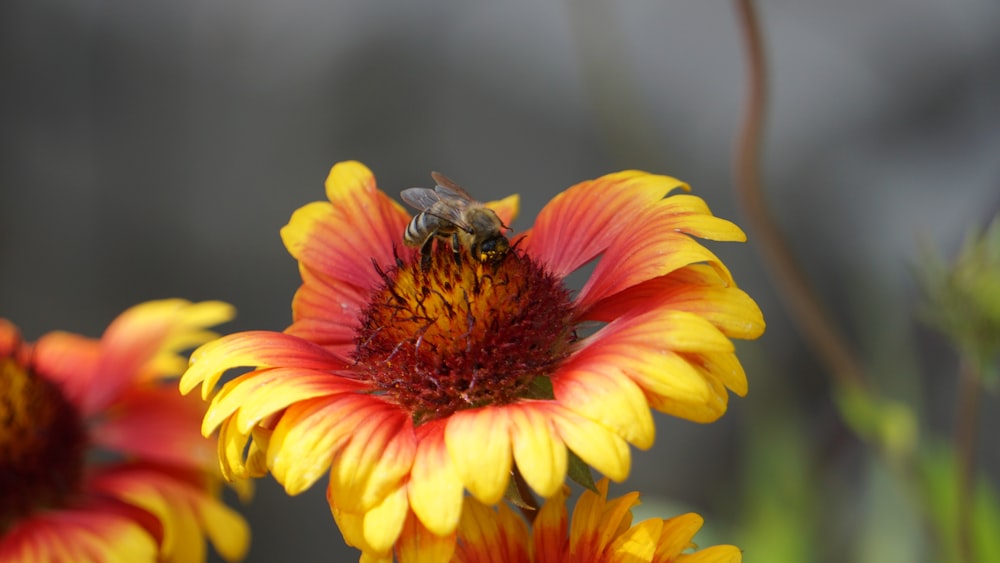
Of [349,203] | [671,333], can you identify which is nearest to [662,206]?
[671,333]

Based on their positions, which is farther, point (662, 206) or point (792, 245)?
point (792, 245)

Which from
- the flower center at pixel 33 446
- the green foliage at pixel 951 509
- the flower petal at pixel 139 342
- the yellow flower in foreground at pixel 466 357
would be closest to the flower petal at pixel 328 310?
the yellow flower in foreground at pixel 466 357

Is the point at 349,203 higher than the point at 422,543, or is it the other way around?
the point at 349,203

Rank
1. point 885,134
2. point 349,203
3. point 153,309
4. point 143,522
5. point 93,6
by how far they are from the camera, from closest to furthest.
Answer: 1. point 349,203
2. point 143,522
3. point 153,309
4. point 885,134
5. point 93,6

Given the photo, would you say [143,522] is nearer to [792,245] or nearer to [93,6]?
[792,245]

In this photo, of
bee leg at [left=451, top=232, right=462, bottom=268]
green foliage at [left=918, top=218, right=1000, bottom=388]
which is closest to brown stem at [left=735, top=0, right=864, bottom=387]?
green foliage at [left=918, top=218, right=1000, bottom=388]

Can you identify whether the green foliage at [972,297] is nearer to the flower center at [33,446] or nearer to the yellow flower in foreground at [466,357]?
the yellow flower in foreground at [466,357]

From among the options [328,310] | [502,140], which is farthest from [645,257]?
[502,140]

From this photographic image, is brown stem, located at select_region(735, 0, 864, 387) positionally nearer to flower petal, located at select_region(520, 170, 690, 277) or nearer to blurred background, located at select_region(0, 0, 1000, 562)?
flower petal, located at select_region(520, 170, 690, 277)

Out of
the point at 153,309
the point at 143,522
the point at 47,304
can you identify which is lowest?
the point at 47,304
